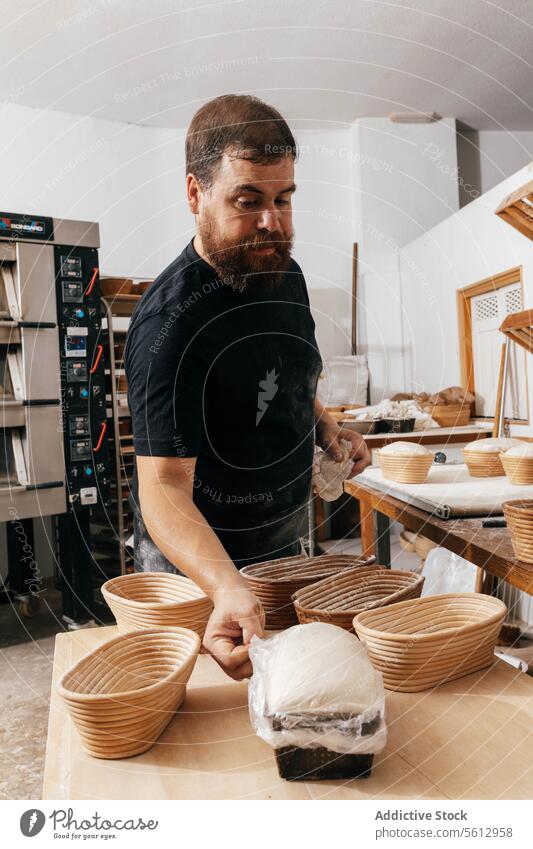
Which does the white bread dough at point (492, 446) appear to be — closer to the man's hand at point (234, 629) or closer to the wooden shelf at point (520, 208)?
the wooden shelf at point (520, 208)

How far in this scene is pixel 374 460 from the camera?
9.18ft

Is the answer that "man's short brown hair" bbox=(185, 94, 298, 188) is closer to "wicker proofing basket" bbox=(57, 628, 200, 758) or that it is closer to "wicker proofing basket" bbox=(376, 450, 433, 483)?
"wicker proofing basket" bbox=(57, 628, 200, 758)

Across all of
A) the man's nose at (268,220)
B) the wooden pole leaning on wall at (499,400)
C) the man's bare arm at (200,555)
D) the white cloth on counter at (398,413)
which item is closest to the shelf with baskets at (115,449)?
the white cloth on counter at (398,413)

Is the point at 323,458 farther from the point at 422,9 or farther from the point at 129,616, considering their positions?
the point at 422,9

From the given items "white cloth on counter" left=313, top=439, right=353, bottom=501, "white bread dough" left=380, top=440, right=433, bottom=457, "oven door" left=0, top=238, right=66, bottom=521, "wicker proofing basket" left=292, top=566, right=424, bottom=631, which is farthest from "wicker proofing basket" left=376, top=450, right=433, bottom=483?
"oven door" left=0, top=238, right=66, bottom=521

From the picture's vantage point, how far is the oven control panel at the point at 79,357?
8.07 feet

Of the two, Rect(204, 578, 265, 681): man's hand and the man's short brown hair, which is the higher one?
the man's short brown hair

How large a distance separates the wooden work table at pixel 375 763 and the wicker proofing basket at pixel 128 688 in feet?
0.07

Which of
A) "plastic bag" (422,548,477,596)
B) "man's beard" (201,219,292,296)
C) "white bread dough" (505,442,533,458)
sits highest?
"man's beard" (201,219,292,296)

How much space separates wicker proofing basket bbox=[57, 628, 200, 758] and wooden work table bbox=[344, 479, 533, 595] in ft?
1.72

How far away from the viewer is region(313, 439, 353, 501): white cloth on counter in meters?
1.19

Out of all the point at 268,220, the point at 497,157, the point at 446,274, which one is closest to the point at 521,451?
the point at 268,220
